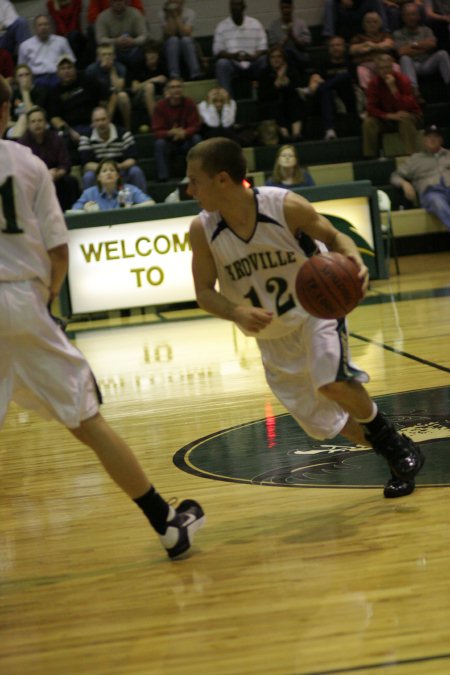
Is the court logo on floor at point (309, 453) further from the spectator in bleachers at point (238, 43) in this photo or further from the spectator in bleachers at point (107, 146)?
the spectator in bleachers at point (238, 43)

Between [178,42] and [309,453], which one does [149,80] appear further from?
[309,453]

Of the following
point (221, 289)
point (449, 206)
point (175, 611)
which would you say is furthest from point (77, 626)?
point (449, 206)

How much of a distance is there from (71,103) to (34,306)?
12.3 m

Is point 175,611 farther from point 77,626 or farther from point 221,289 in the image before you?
point 221,289

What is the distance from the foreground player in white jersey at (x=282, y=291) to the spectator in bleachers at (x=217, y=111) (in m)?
11.1

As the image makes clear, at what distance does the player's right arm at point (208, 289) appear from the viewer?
3.86 metres

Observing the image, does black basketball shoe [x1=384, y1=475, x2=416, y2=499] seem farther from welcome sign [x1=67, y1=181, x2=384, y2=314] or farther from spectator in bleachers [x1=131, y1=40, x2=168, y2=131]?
spectator in bleachers [x1=131, y1=40, x2=168, y2=131]

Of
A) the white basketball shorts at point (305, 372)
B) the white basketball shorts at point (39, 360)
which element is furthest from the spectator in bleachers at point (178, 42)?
the white basketball shorts at point (39, 360)

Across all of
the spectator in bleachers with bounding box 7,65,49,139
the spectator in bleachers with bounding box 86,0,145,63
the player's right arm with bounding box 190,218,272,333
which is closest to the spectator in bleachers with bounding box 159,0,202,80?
the spectator in bleachers with bounding box 86,0,145,63

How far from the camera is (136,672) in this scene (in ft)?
8.71

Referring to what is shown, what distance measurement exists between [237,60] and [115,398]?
10405 millimetres

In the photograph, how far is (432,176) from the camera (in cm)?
1444

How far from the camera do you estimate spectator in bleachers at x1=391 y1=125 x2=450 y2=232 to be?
14312mm

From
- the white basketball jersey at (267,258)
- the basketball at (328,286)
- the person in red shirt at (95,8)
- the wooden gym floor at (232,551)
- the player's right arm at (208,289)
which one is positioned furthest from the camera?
the person in red shirt at (95,8)
